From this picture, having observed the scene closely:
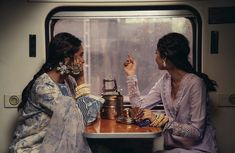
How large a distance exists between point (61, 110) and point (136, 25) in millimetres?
1047

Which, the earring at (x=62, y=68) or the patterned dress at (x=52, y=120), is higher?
the earring at (x=62, y=68)

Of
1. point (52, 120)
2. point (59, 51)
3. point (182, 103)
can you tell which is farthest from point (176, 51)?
point (52, 120)

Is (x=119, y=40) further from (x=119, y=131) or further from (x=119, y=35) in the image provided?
(x=119, y=131)

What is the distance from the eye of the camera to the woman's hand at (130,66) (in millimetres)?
2621

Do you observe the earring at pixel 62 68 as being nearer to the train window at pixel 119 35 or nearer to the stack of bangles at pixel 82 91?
the stack of bangles at pixel 82 91

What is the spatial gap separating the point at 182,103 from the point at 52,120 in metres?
0.87

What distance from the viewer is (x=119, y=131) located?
1991 mm

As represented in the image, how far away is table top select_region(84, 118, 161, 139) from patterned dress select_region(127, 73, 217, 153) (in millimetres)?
209

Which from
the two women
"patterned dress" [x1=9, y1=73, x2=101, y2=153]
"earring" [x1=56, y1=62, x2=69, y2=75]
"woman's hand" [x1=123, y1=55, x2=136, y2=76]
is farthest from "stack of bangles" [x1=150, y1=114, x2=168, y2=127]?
"earring" [x1=56, y1=62, x2=69, y2=75]

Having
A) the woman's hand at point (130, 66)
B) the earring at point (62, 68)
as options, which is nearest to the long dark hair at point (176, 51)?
the woman's hand at point (130, 66)

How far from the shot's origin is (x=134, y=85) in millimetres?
2588

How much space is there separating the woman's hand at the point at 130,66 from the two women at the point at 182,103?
5 centimetres

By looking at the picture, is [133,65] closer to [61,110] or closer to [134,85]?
[134,85]

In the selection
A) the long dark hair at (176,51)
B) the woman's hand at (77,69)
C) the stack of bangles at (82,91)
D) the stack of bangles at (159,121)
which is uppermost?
the long dark hair at (176,51)
